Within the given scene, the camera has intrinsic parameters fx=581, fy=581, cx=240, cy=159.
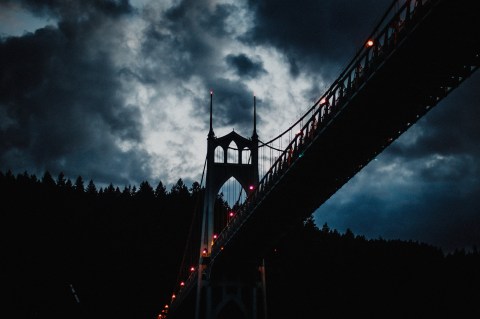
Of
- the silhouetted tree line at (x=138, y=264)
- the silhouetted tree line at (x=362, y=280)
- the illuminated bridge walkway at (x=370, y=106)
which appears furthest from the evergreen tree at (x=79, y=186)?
the illuminated bridge walkway at (x=370, y=106)

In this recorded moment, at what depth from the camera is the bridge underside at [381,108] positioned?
12.1 m

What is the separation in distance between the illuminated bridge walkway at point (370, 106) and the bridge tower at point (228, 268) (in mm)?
4386

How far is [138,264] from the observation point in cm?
6725

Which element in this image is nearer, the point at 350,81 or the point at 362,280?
the point at 350,81

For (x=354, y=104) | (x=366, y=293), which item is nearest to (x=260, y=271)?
(x=354, y=104)

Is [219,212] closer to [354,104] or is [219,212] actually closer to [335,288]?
[335,288]

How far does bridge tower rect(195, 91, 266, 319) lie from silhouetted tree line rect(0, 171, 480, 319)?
20.7m

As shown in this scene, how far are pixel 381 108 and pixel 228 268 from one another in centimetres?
1741

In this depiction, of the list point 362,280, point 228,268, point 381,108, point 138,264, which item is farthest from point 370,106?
point 362,280

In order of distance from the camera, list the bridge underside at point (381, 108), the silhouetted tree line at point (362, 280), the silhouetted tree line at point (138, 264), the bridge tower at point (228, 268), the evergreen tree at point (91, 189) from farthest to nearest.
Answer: the evergreen tree at point (91, 189)
the silhouetted tree line at point (362, 280)
the silhouetted tree line at point (138, 264)
the bridge tower at point (228, 268)
the bridge underside at point (381, 108)

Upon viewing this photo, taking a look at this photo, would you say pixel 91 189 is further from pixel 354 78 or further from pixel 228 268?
pixel 354 78

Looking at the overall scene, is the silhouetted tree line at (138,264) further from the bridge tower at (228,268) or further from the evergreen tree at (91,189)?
the bridge tower at (228,268)

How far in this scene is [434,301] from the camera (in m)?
81.8

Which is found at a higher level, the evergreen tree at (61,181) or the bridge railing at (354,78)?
the evergreen tree at (61,181)
